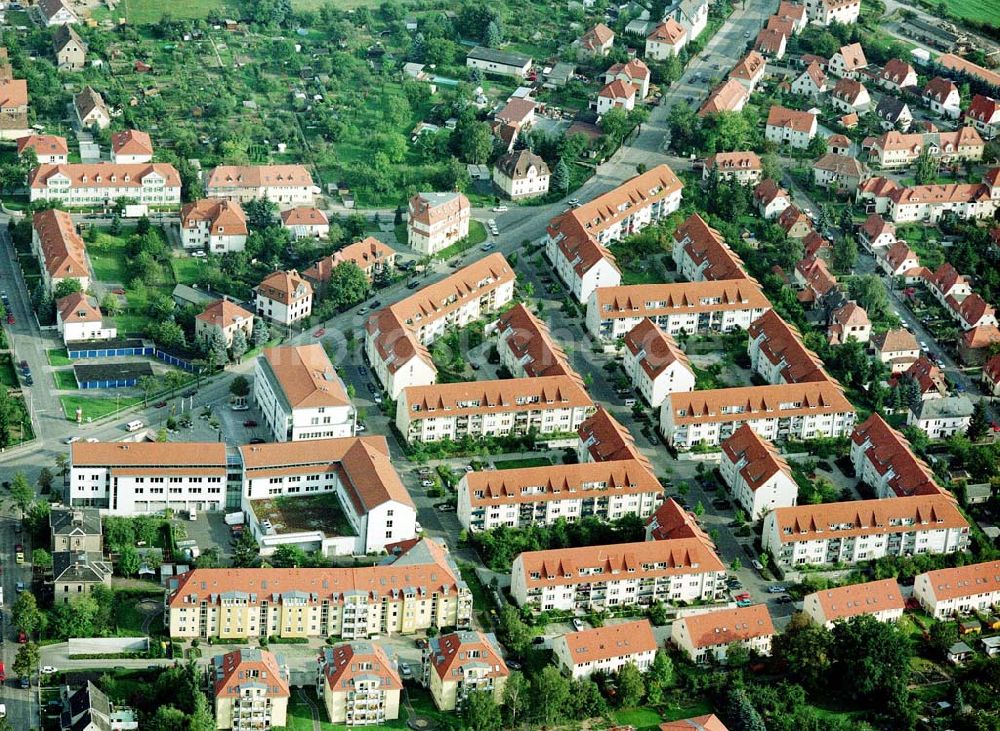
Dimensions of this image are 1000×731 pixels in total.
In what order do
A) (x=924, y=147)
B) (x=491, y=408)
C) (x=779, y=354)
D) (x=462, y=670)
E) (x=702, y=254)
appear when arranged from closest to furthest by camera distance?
(x=462, y=670)
(x=491, y=408)
(x=779, y=354)
(x=702, y=254)
(x=924, y=147)

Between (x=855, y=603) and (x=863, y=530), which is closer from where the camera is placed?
(x=855, y=603)

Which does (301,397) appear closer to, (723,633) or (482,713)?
(482,713)

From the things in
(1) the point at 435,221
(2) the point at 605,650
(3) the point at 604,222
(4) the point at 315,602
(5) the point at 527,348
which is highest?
(2) the point at 605,650

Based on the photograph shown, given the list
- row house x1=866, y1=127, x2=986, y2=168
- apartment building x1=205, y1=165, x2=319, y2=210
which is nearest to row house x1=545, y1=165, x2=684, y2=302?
row house x1=866, y1=127, x2=986, y2=168

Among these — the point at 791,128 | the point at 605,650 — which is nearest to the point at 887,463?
the point at 605,650

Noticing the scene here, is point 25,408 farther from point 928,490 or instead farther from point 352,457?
point 928,490

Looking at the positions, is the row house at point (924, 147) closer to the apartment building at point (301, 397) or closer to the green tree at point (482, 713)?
the apartment building at point (301, 397)
